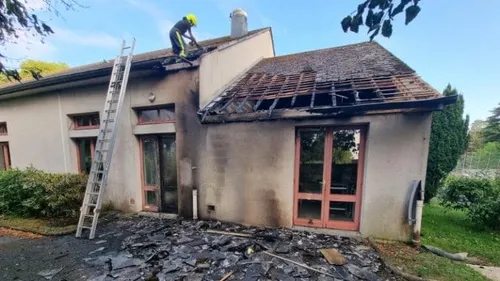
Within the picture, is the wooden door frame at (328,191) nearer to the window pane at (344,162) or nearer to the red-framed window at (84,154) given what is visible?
the window pane at (344,162)

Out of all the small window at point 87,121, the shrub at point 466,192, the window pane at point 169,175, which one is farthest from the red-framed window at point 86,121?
the shrub at point 466,192

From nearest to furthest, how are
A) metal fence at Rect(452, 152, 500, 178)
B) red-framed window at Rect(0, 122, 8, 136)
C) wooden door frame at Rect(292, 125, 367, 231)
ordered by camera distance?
wooden door frame at Rect(292, 125, 367, 231)
red-framed window at Rect(0, 122, 8, 136)
metal fence at Rect(452, 152, 500, 178)

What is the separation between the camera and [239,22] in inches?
383

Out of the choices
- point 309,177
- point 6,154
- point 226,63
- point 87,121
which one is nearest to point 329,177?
point 309,177

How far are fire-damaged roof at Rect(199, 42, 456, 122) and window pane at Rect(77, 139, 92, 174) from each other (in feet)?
16.3

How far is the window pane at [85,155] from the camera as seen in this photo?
7930mm

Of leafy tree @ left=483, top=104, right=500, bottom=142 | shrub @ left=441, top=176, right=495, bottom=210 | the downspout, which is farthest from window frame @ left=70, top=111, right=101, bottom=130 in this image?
leafy tree @ left=483, top=104, right=500, bottom=142

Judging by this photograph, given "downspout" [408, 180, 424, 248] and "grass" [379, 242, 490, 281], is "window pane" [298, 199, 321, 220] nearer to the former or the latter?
"grass" [379, 242, 490, 281]

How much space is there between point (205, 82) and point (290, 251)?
475cm

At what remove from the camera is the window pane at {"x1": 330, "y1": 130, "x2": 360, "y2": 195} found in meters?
5.29

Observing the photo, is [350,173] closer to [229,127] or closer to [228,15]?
[229,127]

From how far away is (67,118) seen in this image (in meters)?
7.84

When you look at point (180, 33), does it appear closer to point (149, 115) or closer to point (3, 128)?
point (149, 115)

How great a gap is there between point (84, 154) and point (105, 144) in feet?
7.92
